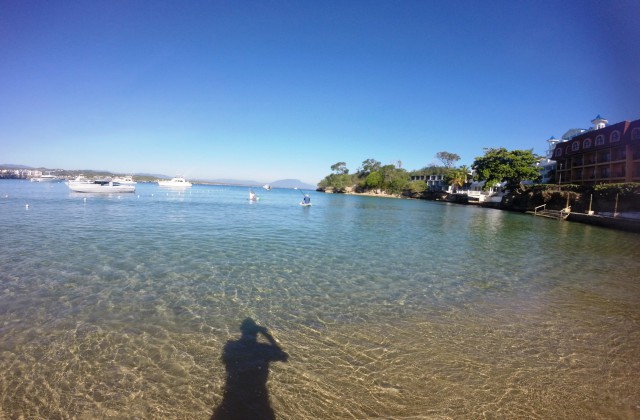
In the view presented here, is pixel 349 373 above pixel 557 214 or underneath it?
underneath

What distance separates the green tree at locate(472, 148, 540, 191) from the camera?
234 ft

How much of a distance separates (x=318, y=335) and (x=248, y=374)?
1.89 meters

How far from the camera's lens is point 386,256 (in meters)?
15.5

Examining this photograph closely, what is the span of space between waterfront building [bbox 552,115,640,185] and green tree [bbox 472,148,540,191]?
4.92 metres

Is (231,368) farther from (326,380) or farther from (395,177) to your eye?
(395,177)

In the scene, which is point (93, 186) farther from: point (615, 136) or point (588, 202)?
point (615, 136)

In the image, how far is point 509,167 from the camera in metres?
71.8

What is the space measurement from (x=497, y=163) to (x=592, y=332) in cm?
7520

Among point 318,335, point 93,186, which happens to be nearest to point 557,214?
point 318,335

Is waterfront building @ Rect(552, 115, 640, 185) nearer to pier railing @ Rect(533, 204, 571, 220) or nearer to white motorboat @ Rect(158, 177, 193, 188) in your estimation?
pier railing @ Rect(533, 204, 571, 220)

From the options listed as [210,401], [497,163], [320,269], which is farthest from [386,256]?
[497,163]

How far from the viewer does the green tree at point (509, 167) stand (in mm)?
71375

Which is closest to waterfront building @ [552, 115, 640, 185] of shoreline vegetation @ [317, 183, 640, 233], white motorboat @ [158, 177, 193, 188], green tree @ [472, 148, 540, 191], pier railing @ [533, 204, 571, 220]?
green tree @ [472, 148, 540, 191]

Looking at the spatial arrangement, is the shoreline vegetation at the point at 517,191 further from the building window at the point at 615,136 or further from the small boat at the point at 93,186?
the small boat at the point at 93,186
